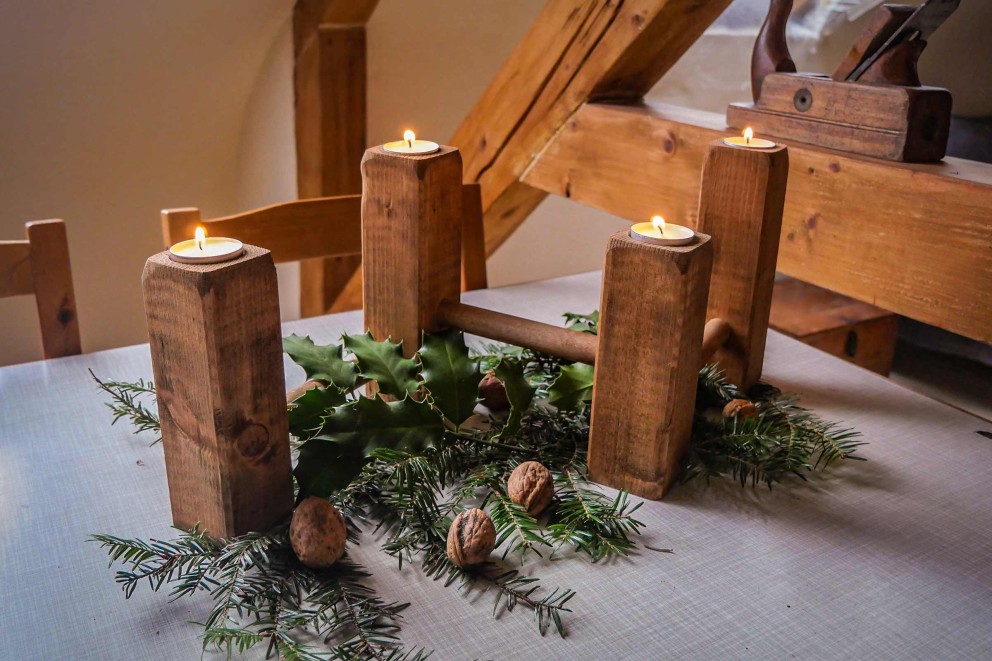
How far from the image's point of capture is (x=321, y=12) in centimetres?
188

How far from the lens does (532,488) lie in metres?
0.71

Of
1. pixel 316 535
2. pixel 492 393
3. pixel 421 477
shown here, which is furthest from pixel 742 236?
pixel 316 535

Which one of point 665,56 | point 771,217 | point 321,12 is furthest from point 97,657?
point 321,12

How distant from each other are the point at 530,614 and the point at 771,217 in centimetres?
51

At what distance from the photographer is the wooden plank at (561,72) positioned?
1.31 m

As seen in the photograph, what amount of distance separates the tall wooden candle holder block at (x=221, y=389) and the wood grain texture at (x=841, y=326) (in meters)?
1.31

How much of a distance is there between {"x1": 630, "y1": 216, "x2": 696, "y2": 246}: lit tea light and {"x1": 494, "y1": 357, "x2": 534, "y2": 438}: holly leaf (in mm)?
178

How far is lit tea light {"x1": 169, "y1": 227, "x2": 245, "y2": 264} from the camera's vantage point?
0.61 m

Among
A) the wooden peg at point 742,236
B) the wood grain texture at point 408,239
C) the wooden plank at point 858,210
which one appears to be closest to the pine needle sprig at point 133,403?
the wood grain texture at point 408,239

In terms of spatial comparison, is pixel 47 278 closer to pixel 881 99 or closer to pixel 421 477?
pixel 421 477

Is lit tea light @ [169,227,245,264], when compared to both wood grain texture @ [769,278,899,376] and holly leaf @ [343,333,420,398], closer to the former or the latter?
holly leaf @ [343,333,420,398]

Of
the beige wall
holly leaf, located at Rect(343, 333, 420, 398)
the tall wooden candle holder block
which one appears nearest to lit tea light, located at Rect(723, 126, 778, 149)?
holly leaf, located at Rect(343, 333, 420, 398)

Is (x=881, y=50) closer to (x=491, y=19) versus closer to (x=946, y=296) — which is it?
(x=946, y=296)

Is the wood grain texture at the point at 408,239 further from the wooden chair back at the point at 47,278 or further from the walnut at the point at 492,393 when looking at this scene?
the wooden chair back at the point at 47,278
